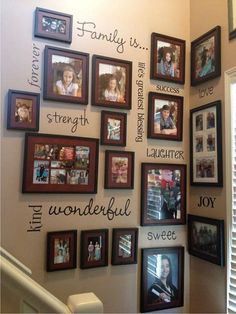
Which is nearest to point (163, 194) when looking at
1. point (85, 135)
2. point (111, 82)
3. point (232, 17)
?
point (85, 135)

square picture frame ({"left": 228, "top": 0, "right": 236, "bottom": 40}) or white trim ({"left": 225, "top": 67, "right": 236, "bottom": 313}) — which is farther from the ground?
square picture frame ({"left": 228, "top": 0, "right": 236, "bottom": 40})

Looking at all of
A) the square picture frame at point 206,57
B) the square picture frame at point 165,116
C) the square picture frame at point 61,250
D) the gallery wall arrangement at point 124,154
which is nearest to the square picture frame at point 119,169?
the gallery wall arrangement at point 124,154

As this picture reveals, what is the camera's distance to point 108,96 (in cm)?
171

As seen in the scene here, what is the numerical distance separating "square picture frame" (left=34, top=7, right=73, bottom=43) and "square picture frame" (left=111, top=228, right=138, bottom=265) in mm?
1145

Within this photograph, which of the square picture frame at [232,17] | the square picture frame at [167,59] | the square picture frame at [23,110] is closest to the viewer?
the square picture frame at [23,110]

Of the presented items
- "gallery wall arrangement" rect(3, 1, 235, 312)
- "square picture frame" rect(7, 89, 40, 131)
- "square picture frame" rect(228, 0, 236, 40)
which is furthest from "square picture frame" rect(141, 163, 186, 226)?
"square picture frame" rect(228, 0, 236, 40)

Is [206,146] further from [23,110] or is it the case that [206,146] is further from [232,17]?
[23,110]

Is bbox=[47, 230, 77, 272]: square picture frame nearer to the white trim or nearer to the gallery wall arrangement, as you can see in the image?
the gallery wall arrangement

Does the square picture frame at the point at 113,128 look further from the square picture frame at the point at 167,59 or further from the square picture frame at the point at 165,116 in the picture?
the square picture frame at the point at 167,59

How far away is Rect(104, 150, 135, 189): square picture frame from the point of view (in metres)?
1.68

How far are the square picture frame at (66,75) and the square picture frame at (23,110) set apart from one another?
0.08 meters

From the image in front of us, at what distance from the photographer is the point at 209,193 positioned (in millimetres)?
1718

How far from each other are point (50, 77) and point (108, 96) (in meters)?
0.35

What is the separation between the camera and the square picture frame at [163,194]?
1.76 metres
